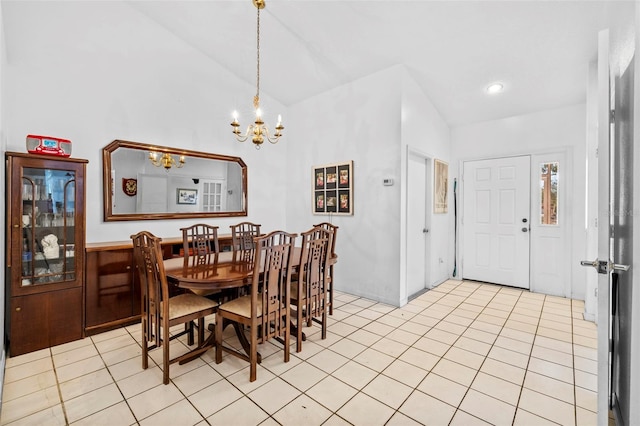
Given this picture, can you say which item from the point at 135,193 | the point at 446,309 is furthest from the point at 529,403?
the point at 135,193

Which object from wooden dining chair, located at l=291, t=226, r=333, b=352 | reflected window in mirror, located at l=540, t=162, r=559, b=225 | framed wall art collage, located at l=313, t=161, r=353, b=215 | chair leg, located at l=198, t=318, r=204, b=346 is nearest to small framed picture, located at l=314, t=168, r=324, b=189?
framed wall art collage, located at l=313, t=161, r=353, b=215

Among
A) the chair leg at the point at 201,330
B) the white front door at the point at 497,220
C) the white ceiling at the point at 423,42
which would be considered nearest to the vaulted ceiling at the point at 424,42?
the white ceiling at the point at 423,42

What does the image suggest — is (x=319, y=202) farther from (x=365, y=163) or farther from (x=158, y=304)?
(x=158, y=304)

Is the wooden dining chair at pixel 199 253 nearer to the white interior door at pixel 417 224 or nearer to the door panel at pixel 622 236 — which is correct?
the white interior door at pixel 417 224

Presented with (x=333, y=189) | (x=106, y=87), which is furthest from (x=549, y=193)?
(x=106, y=87)

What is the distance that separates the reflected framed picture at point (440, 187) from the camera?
14.6 ft

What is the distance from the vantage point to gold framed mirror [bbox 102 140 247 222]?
10.9 feet

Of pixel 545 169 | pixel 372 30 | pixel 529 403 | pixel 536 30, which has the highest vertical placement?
pixel 372 30

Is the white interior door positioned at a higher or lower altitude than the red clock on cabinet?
lower

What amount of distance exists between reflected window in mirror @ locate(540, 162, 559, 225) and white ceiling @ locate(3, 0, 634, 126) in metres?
0.86

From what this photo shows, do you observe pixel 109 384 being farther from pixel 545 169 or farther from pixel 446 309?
pixel 545 169

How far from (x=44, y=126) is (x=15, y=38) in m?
0.81

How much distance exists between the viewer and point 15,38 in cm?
273

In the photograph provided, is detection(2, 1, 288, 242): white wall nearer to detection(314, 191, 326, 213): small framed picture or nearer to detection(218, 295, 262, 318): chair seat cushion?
detection(314, 191, 326, 213): small framed picture
